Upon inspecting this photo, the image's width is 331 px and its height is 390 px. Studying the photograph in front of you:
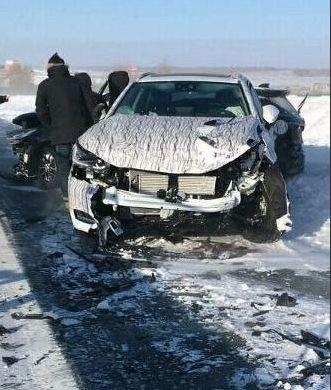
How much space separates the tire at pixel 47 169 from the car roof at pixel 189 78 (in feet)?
6.78

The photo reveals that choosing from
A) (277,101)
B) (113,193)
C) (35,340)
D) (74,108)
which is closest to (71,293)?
(35,340)

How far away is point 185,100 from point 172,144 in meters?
1.48

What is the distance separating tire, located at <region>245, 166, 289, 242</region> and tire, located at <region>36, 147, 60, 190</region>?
145 inches

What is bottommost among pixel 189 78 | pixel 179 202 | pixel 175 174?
pixel 179 202

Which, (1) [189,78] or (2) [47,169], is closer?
(1) [189,78]

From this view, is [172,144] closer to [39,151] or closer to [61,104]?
[61,104]

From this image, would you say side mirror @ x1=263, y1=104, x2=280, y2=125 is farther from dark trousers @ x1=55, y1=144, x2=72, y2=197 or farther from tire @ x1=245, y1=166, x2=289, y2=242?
dark trousers @ x1=55, y1=144, x2=72, y2=197

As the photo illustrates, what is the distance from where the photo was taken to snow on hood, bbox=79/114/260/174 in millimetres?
5445

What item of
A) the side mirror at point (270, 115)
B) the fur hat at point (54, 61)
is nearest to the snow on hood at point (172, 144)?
the side mirror at point (270, 115)

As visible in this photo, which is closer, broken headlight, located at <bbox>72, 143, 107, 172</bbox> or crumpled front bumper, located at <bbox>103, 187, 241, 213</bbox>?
crumpled front bumper, located at <bbox>103, 187, 241, 213</bbox>

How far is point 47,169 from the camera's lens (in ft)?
29.1

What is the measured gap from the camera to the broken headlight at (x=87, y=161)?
18.6 feet

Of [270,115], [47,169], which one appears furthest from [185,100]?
[47,169]

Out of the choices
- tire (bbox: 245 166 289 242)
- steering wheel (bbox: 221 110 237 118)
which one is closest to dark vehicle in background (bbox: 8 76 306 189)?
steering wheel (bbox: 221 110 237 118)
